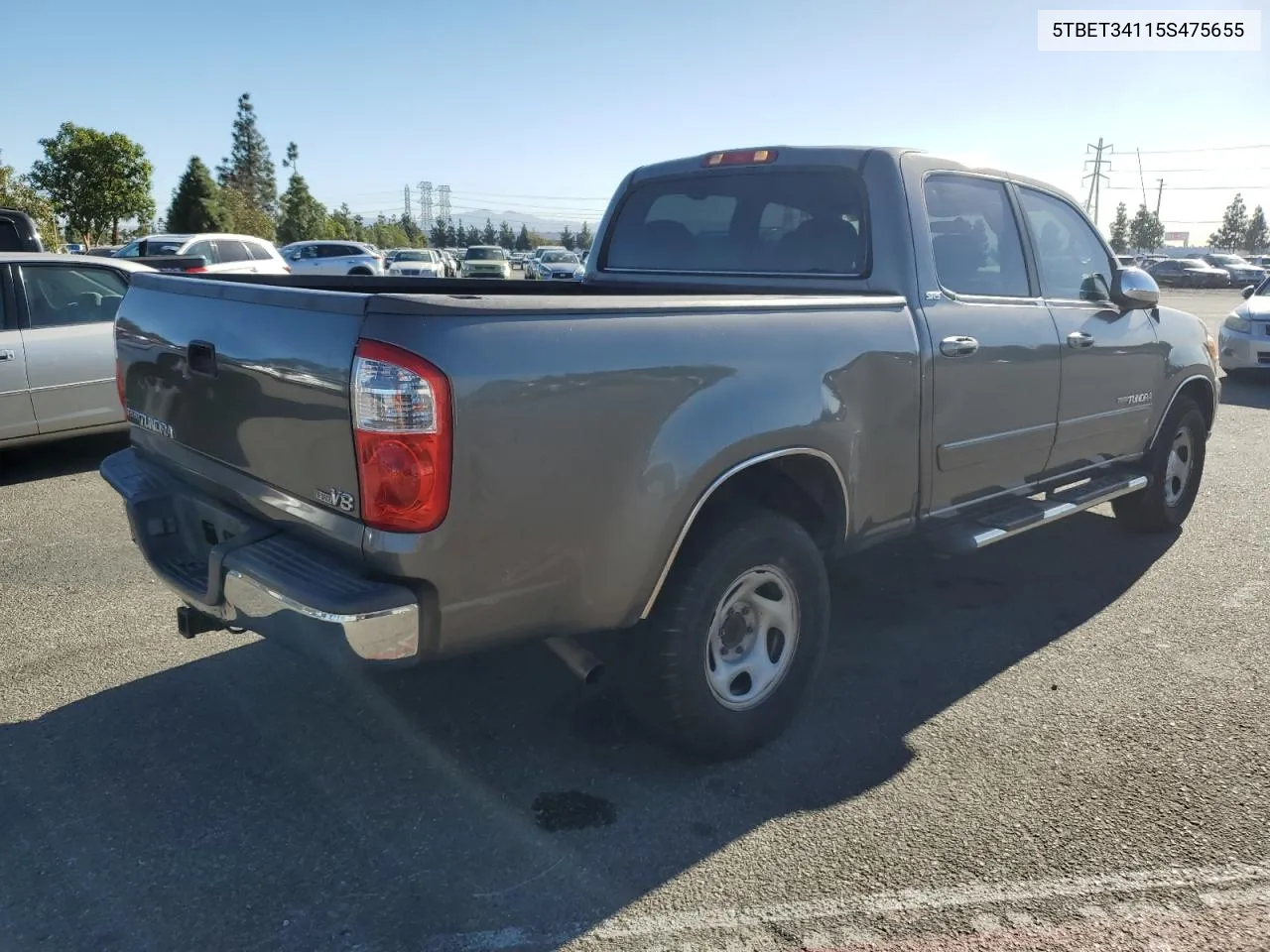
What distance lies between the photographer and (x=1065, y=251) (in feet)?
16.5

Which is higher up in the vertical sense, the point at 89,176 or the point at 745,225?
the point at 89,176

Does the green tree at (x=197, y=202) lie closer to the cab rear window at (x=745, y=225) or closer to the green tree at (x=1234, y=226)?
the cab rear window at (x=745, y=225)

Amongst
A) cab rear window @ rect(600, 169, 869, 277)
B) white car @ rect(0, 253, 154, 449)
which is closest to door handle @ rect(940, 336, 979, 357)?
cab rear window @ rect(600, 169, 869, 277)

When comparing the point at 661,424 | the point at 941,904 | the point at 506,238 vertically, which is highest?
the point at 506,238

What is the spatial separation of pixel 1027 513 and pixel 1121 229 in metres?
126

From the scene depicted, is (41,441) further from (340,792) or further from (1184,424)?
(1184,424)

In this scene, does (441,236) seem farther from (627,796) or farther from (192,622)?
(627,796)

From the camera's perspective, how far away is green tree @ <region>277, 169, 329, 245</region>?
63188 mm

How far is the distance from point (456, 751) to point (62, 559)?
317 cm

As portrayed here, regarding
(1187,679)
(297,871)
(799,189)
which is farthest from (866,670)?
(297,871)

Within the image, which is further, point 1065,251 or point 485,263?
point 485,263

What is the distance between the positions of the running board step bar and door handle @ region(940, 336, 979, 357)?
71 centimetres

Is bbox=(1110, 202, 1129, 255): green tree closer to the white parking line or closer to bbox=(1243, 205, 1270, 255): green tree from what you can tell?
bbox=(1243, 205, 1270, 255): green tree

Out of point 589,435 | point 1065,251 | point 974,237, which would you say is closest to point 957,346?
point 974,237
